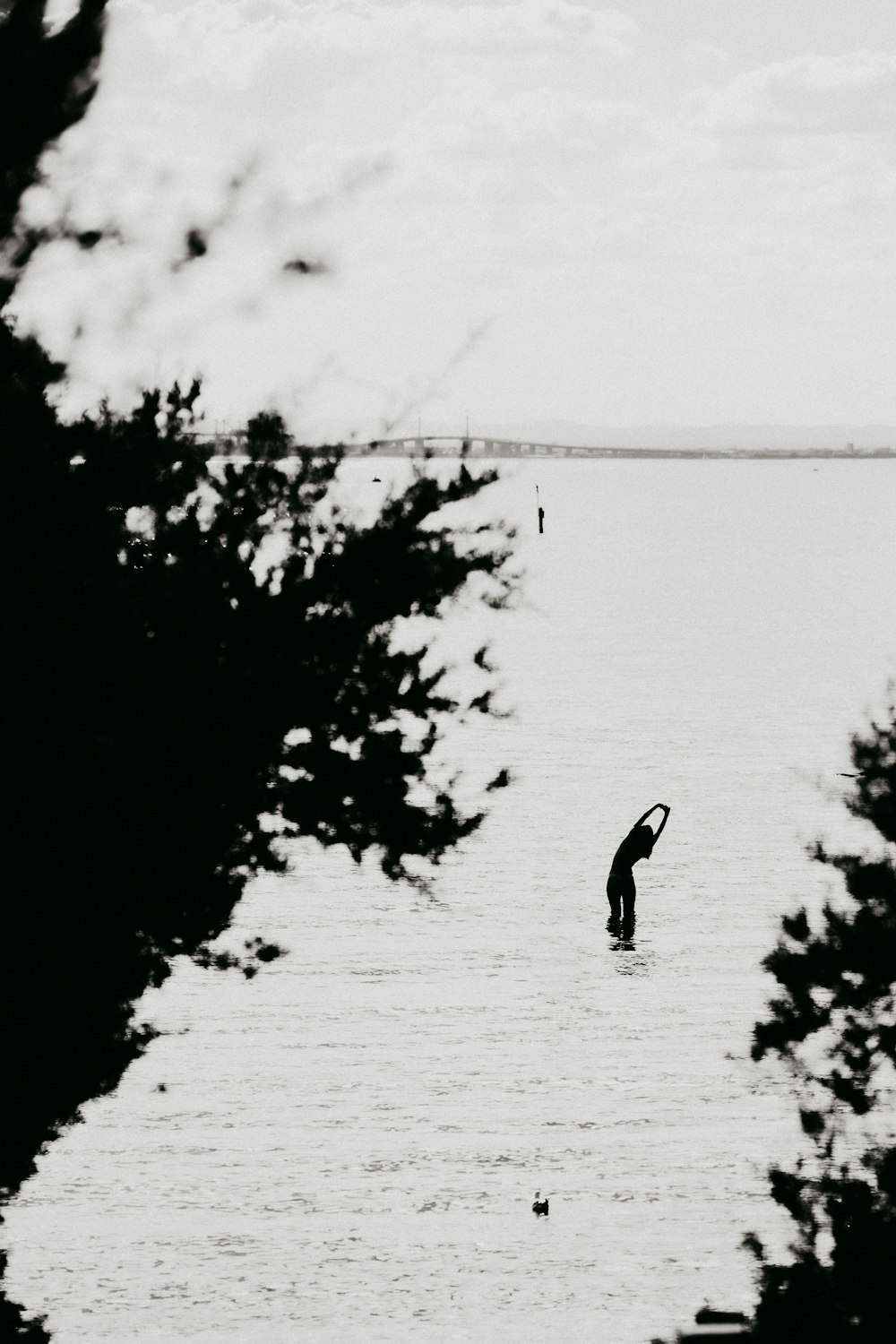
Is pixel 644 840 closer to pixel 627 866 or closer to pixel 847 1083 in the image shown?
pixel 627 866

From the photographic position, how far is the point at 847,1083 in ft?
42.1

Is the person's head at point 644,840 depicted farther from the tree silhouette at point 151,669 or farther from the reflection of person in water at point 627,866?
the tree silhouette at point 151,669

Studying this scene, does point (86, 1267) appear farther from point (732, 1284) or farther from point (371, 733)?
point (371, 733)

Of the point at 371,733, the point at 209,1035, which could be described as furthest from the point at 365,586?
the point at 209,1035

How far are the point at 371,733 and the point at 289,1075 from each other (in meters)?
14.9

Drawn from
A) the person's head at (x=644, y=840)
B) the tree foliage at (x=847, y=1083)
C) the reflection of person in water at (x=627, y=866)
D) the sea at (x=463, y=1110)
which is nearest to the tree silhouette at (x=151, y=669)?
the sea at (x=463, y=1110)

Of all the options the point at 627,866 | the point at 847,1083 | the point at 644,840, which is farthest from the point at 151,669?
the point at 627,866

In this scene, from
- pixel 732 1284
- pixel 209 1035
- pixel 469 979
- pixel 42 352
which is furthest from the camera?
pixel 469 979

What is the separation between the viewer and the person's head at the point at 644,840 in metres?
28.5

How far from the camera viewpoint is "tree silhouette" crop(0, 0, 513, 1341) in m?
8.01

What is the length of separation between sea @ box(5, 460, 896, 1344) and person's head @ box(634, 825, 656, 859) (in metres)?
1.95

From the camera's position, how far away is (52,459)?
8.62 meters

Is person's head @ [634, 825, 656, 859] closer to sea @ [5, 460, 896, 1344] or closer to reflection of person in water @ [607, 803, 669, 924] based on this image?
reflection of person in water @ [607, 803, 669, 924]

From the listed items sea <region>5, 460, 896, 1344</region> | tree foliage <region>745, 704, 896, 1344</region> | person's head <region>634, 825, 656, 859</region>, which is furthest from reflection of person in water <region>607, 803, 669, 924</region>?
tree foliage <region>745, 704, 896, 1344</region>
